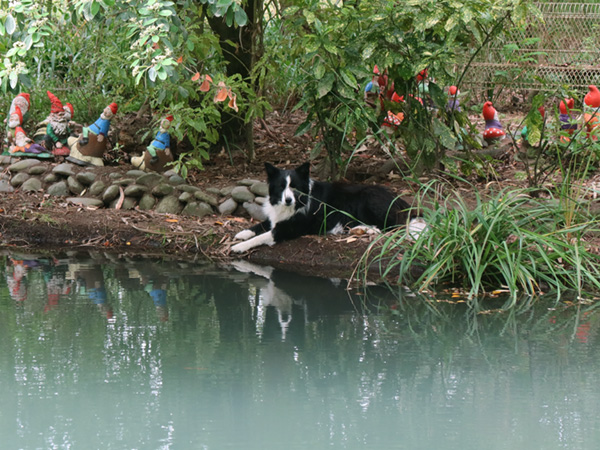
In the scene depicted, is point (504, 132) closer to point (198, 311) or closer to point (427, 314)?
point (427, 314)

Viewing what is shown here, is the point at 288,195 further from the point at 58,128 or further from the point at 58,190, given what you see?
the point at 58,128

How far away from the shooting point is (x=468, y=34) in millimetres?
6496

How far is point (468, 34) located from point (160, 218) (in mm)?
3104

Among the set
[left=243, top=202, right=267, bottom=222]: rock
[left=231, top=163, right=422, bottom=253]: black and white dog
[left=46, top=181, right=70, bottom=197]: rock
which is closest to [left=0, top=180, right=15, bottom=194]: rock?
[left=46, top=181, right=70, bottom=197]: rock

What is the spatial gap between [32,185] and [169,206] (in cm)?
148

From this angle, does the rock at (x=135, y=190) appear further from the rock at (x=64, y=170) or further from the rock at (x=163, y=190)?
the rock at (x=64, y=170)

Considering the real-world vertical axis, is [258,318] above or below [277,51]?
below

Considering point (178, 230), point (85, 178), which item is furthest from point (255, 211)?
point (85, 178)

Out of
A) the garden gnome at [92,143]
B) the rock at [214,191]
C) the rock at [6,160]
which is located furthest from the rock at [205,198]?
the rock at [6,160]

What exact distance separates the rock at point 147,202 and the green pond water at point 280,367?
1.43 m

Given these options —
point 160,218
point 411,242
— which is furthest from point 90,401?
point 160,218

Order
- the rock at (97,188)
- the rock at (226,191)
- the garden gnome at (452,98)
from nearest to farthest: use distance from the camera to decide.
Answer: the garden gnome at (452,98) < the rock at (226,191) < the rock at (97,188)

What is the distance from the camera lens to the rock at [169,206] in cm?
696

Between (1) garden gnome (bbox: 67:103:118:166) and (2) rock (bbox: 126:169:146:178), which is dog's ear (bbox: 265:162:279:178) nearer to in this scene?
(2) rock (bbox: 126:169:146:178)
